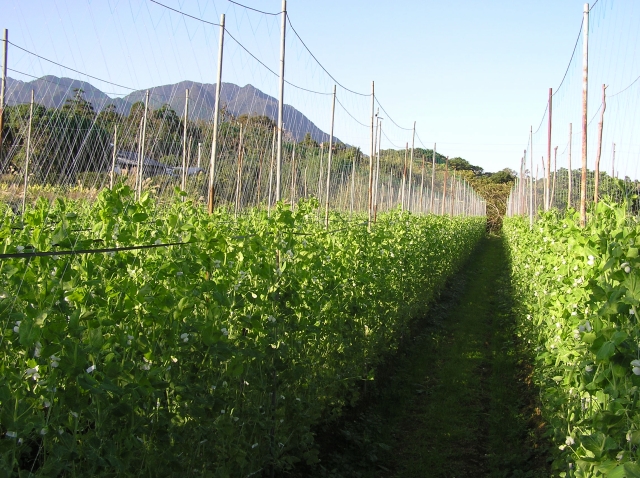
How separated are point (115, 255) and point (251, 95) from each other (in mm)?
6488

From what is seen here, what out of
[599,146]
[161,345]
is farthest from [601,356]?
[599,146]

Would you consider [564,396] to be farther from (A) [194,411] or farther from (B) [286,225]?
(A) [194,411]

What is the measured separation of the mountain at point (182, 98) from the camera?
8.82 m

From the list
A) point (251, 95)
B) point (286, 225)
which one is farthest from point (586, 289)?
point (251, 95)

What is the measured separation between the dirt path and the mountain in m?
3.71

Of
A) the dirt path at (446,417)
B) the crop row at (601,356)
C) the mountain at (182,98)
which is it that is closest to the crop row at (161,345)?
the dirt path at (446,417)

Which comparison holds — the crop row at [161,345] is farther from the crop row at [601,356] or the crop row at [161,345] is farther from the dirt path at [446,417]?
the crop row at [601,356]

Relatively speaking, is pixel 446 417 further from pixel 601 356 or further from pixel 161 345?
pixel 161 345

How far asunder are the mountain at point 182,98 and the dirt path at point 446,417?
3710 millimetres

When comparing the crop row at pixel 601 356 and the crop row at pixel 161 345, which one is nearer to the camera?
the crop row at pixel 161 345

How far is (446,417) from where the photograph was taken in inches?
257

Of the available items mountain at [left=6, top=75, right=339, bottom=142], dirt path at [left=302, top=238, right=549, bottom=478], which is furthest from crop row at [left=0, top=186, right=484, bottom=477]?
mountain at [left=6, top=75, right=339, bottom=142]

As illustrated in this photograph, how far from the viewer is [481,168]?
91.5 meters

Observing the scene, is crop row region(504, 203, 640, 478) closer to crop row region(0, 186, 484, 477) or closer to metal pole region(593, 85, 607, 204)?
crop row region(0, 186, 484, 477)
